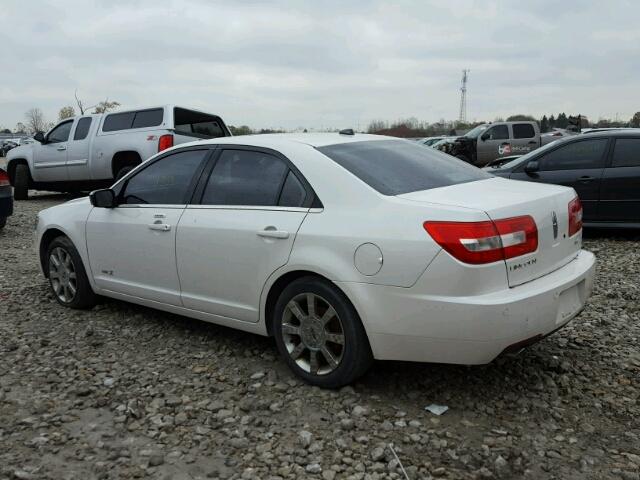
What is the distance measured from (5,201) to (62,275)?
14.6 ft

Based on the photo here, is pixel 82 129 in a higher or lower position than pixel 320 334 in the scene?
higher

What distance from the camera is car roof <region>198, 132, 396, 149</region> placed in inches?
150

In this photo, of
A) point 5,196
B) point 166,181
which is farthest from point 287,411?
point 5,196

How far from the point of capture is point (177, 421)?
124 inches

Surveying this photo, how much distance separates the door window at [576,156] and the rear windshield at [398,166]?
435cm

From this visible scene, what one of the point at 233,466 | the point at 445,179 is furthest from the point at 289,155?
the point at 233,466

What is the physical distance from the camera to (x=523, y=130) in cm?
2000

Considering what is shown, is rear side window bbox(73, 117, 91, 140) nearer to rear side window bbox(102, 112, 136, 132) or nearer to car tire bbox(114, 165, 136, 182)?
rear side window bbox(102, 112, 136, 132)

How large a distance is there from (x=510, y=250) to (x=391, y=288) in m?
0.61

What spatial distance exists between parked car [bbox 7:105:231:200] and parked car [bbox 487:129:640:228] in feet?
19.7

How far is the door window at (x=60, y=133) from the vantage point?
12500 mm

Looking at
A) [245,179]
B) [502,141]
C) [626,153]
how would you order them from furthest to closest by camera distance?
1. [502,141]
2. [626,153]
3. [245,179]

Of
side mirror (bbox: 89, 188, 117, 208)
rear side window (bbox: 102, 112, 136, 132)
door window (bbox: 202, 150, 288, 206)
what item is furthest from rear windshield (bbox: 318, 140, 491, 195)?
rear side window (bbox: 102, 112, 136, 132)

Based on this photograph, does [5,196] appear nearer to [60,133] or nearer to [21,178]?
[60,133]
